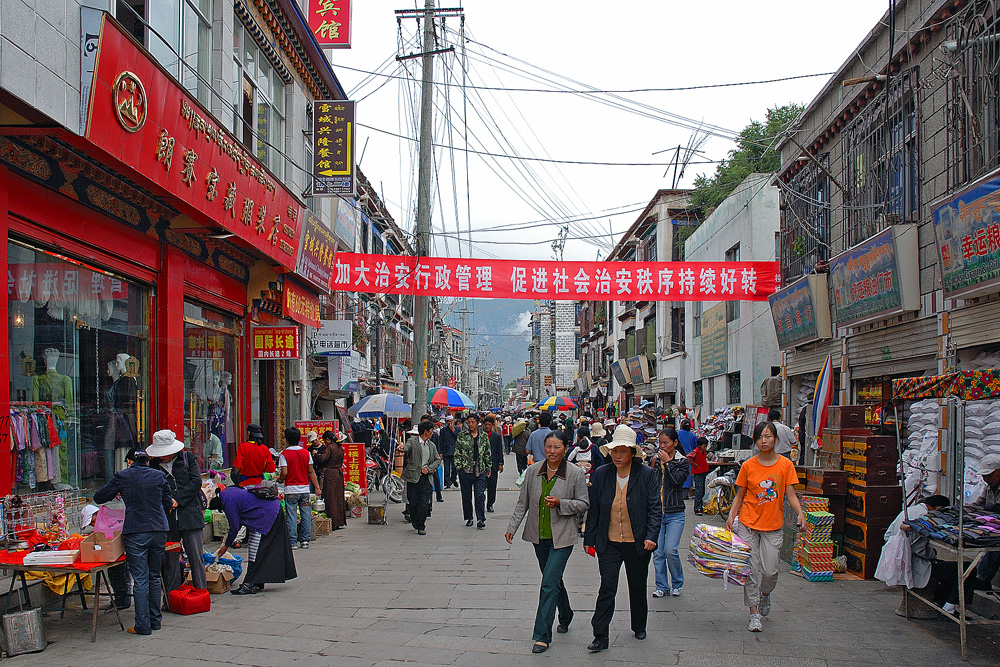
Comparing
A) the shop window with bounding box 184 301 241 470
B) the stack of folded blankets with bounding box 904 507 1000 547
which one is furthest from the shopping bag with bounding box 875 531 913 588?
the shop window with bounding box 184 301 241 470

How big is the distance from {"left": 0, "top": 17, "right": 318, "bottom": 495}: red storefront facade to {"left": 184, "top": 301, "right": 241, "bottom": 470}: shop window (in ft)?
0.12

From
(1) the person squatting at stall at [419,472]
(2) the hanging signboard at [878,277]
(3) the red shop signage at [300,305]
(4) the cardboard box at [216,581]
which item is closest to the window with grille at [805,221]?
(2) the hanging signboard at [878,277]

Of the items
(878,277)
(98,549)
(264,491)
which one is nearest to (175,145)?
(264,491)

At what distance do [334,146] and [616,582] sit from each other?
11.8 metres

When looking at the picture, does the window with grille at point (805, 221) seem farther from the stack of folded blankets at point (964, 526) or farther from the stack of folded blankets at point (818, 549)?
→ the stack of folded blankets at point (964, 526)

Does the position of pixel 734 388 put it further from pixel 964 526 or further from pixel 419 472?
pixel 964 526

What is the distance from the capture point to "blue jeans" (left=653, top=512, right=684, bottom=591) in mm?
8188

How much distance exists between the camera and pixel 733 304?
23000 mm

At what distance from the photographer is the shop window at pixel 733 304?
22.4 metres

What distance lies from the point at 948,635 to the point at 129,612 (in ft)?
23.4

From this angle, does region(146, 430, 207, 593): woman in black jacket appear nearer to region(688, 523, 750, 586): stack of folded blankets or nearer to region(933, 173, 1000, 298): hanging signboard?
region(688, 523, 750, 586): stack of folded blankets

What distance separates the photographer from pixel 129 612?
7.65 metres

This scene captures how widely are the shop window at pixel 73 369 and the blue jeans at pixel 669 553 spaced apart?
6.33 meters

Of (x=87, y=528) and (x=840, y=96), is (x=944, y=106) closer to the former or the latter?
(x=840, y=96)
